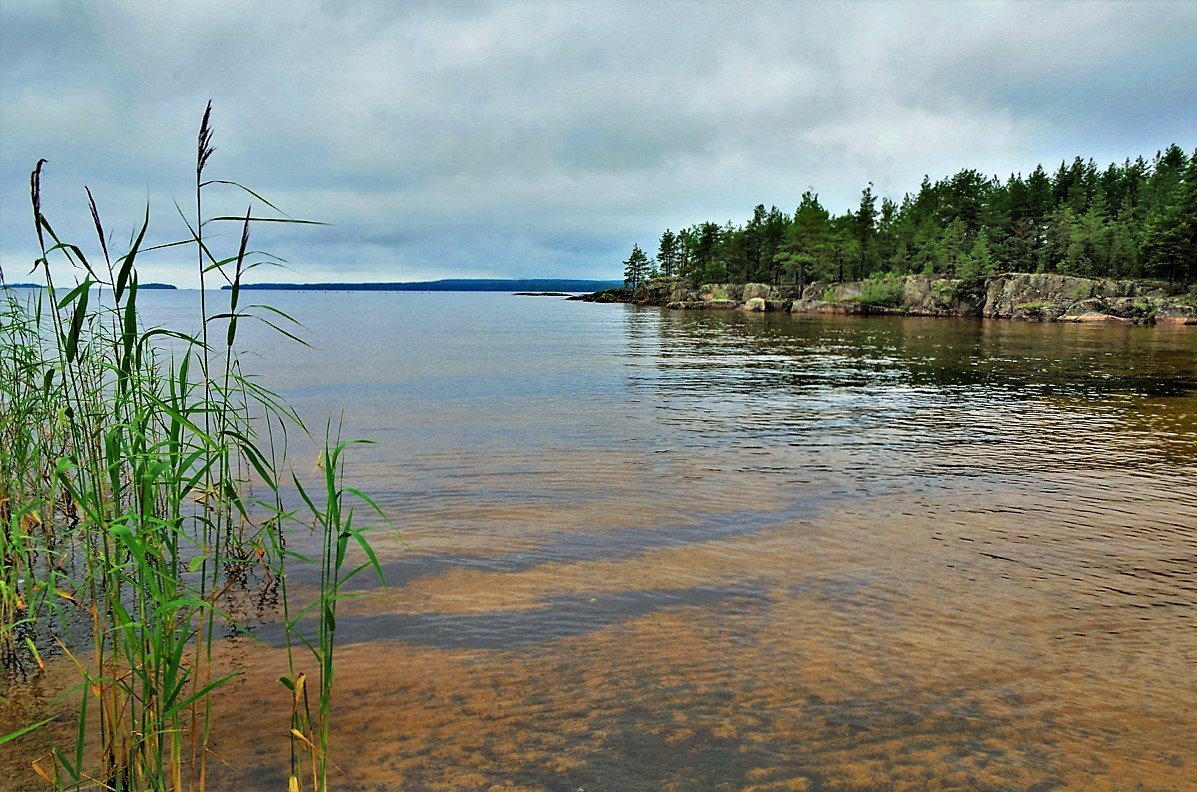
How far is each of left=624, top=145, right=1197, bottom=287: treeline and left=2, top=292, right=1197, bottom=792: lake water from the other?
86.8m

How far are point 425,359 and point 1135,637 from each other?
29.9m

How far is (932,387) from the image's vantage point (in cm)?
2383

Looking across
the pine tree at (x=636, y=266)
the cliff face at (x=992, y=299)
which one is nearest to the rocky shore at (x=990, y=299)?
the cliff face at (x=992, y=299)

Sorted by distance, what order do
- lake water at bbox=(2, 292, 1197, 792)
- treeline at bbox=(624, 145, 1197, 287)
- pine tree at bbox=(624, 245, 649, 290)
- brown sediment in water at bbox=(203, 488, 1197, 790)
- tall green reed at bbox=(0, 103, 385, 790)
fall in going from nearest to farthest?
tall green reed at bbox=(0, 103, 385, 790) < brown sediment in water at bbox=(203, 488, 1197, 790) < lake water at bbox=(2, 292, 1197, 792) < treeline at bbox=(624, 145, 1197, 287) < pine tree at bbox=(624, 245, 649, 290)

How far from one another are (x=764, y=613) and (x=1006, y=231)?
122 m

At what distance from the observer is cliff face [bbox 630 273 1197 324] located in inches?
2879

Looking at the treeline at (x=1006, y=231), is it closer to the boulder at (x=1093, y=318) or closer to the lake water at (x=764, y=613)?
the boulder at (x=1093, y=318)

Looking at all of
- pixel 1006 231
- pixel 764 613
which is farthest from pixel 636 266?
pixel 764 613

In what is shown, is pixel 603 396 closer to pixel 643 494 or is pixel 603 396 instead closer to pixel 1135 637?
pixel 643 494

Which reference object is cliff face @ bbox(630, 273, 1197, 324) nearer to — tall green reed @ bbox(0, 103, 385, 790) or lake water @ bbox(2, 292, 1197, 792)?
lake water @ bbox(2, 292, 1197, 792)

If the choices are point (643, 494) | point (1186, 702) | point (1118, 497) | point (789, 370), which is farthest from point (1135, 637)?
point (789, 370)

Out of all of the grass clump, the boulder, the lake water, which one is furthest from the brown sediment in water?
the grass clump

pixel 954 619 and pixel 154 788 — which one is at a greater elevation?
pixel 154 788

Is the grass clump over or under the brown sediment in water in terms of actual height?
over
